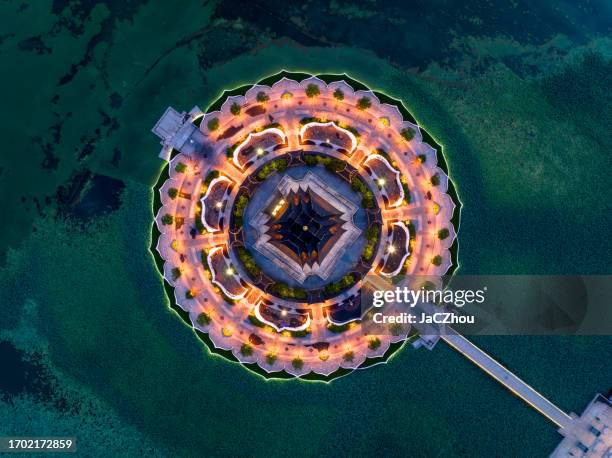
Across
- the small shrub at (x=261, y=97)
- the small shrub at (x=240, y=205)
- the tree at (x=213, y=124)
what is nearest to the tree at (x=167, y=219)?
the small shrub at (x=240, y=205)

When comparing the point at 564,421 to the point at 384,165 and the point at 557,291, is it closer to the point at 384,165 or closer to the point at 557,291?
the point at 557,291

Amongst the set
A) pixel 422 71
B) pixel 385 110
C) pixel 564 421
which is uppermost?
pixel 422 71

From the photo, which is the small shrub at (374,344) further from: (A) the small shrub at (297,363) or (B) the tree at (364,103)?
(B) the tree at (364,103)

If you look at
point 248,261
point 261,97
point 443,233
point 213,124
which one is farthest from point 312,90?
point 443,233

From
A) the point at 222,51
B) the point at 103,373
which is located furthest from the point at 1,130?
the point at 103,373

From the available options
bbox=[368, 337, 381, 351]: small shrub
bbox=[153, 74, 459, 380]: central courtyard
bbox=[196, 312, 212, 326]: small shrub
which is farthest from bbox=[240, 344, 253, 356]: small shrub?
bbox=[368, 337, 381, 351]: small shrub

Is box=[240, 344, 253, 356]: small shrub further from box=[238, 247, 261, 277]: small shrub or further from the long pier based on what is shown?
the long pier
